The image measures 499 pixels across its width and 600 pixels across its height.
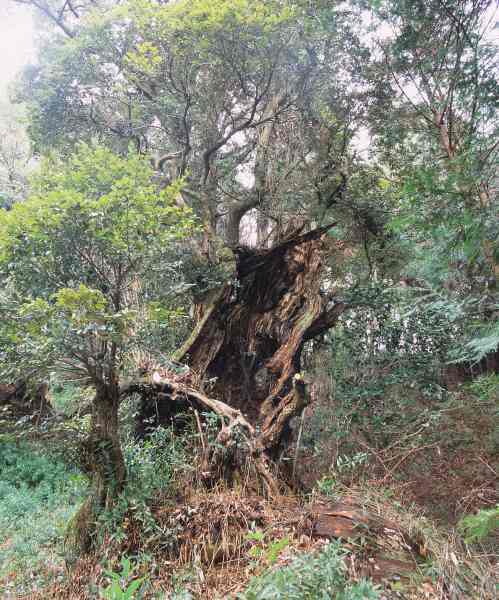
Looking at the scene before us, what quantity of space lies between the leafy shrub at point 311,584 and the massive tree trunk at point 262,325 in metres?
3.29

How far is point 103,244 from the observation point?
353cm

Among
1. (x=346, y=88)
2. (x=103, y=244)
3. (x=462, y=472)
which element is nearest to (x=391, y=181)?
(x=346, y=88)

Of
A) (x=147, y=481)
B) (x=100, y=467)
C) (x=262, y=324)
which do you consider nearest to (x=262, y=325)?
(x=262, y=324)

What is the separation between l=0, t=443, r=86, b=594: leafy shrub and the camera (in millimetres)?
3963

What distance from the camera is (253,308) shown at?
6.96 m

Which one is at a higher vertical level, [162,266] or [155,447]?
[162,266]

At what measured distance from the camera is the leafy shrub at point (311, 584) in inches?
83.6

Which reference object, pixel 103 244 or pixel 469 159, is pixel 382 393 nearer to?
pixel 469 159

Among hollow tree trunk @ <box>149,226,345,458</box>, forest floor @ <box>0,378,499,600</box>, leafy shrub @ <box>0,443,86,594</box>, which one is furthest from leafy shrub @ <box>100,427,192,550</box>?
hollow tree trunk @ <box>149,226,345,458</box>

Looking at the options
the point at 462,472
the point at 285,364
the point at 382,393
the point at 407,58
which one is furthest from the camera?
the point at 382,393

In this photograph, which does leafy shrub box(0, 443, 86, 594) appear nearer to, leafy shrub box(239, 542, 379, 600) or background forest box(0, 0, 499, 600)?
background forest box(0, 0, 499, 600)

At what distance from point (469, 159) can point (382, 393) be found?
423 centimetres

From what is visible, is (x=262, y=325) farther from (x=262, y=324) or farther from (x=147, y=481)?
(x=147, y=481)

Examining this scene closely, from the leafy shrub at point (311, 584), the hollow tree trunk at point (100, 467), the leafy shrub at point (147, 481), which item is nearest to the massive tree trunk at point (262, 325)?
the leafy shrub at point (147, 481)
